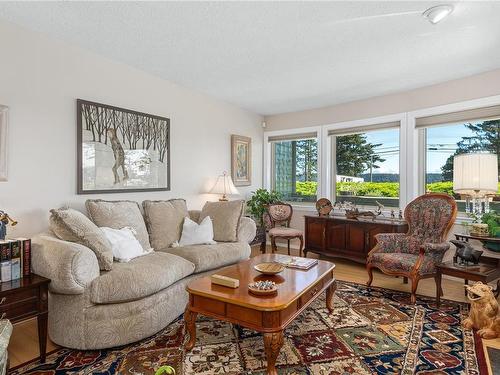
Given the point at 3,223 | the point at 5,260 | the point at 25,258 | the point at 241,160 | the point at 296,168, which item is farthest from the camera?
the point at 296,168

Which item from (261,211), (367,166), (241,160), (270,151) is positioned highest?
(270,151)

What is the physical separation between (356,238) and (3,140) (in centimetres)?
411

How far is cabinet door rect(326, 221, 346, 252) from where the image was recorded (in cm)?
451

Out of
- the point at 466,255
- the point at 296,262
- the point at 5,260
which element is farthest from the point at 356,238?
the point at 5,260

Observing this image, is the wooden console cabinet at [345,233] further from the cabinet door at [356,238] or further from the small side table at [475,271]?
the small side table at [475,271]

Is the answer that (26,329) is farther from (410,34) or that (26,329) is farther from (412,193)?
(412,193)

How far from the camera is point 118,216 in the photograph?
9.78ft

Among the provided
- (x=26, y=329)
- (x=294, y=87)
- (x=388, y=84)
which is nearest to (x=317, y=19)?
(x=294, y=87)

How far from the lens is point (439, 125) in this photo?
13.3 feet

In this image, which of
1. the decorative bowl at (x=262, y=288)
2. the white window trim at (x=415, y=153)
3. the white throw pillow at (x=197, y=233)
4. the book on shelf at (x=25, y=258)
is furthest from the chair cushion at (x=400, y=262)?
the book on shelf at (x=25, y=258)

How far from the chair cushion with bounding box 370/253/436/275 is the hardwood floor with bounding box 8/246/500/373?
0.40m

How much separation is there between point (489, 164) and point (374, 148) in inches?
75.8

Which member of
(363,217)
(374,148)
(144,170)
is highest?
(374,148)

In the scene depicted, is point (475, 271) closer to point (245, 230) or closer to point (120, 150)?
point (245, 230)
